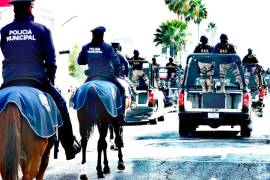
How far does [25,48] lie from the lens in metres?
7.51

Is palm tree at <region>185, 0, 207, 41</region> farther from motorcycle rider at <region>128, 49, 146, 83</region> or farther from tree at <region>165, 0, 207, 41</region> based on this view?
motorcycle rider at <region>128, 49, 146, 83</region>

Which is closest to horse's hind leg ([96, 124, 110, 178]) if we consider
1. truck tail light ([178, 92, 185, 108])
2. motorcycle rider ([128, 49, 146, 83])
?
truck tail light ([178, 92, 185, 108])

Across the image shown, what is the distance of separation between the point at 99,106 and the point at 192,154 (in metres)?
4.15

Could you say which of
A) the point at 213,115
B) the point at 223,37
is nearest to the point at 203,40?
the point at 223,37

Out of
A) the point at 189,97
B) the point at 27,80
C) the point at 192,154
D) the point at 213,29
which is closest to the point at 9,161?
the point at 27,80

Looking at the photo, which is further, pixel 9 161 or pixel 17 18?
A: pixel 17 18

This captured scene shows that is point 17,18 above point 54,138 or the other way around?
above

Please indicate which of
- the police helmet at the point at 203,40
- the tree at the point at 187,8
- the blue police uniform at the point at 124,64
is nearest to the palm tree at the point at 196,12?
the tree at the point at 187,8

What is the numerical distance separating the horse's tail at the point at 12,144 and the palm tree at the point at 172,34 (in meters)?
97.4

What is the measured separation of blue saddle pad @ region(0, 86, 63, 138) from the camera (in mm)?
7004

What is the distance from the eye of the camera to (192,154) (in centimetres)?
1487

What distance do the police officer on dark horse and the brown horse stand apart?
3666 mm

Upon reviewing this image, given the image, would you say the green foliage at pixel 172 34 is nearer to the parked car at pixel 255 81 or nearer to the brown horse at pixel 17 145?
the parked car at pixel 255 81

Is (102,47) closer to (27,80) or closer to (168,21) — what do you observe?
(27,80)
